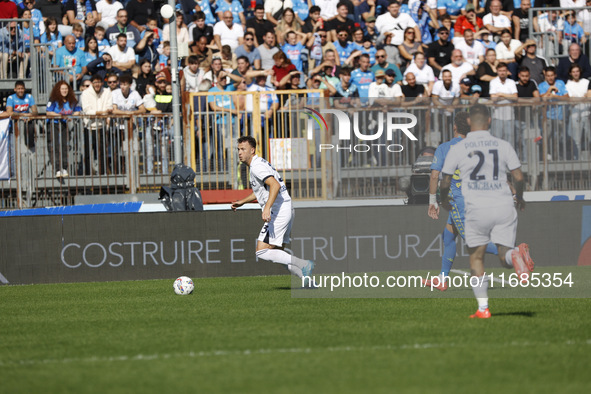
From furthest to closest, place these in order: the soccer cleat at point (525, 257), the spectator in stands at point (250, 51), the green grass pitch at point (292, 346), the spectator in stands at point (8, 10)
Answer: the spectator in stands at point (8, 10)
the spectator in stands at point (250, 51)
the soccer cleat at point (525, 257)
the green grass pitch at point (292, 346)

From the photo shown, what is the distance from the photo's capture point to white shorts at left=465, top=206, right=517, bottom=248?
1015cm

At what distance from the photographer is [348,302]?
12.1 m

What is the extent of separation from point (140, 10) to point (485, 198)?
15.5 metres

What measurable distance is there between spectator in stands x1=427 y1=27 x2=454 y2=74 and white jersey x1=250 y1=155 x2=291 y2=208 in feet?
30.7

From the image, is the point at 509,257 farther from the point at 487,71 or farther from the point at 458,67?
the point at 458,67

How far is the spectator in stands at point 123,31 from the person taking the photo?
23.0 meters

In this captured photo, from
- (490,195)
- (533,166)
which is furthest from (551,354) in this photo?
(533,166)

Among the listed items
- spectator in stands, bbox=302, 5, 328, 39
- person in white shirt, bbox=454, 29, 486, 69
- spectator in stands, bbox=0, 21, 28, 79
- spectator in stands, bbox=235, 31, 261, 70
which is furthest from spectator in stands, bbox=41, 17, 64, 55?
person in white shirt, bbox=454, 29, 486, 69

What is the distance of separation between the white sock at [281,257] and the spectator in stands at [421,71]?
340 inches

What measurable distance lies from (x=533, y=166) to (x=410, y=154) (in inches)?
86.5

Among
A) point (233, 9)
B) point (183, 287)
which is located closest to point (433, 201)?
point (183, 287)

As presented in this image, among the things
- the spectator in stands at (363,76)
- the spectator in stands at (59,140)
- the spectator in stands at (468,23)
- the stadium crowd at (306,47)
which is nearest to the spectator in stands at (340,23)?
the stadium crowd at (306,47)

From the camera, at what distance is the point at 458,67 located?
846 inches

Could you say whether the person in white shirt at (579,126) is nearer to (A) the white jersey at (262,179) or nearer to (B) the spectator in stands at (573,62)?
(B) the spectator in stands at (573,62)
